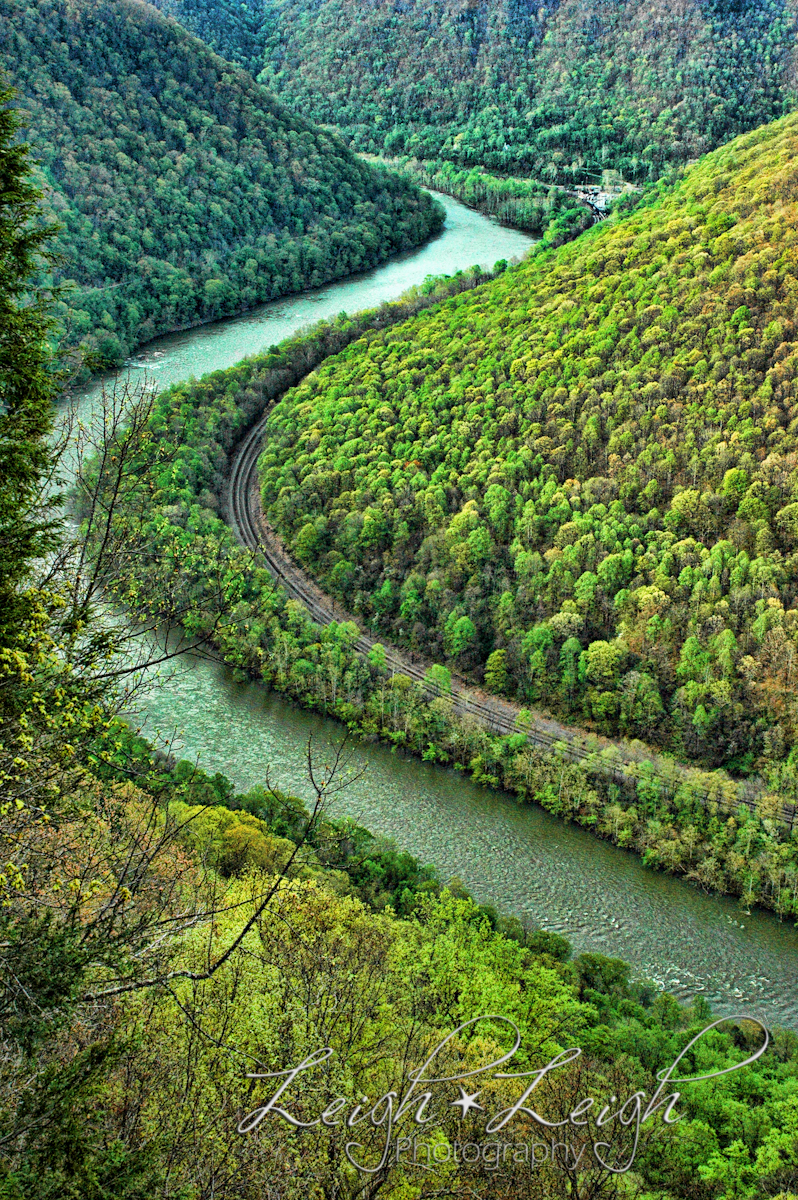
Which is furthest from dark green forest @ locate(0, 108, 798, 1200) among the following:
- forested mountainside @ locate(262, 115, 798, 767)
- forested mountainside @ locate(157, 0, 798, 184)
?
forested mountainside @ locate(157, 0, 798, 184)

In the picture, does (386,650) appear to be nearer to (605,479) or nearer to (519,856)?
(605,479)

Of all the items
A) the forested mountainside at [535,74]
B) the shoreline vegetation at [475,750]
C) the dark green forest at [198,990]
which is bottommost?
the shoreline vegetation at [475,750]

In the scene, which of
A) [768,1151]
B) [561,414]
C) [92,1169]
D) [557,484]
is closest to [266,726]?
[557,484]

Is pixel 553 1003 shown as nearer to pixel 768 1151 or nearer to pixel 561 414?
pixel 768 1151

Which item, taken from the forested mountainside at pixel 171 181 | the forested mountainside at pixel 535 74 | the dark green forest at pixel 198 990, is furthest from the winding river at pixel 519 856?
the forested mountainside at pixel 535 74

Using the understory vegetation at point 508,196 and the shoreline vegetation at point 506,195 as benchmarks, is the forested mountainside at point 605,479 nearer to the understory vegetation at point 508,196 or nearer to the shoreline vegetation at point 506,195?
the understory vegetation at point 508,196

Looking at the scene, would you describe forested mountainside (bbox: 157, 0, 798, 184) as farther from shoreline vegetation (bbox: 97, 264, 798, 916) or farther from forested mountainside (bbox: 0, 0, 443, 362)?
shoreline vegetation (bbox: 97, 264, 798, 916)
